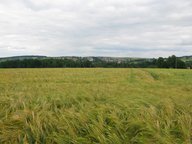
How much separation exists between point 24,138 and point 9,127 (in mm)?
576

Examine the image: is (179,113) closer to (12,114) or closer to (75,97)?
(75,97)

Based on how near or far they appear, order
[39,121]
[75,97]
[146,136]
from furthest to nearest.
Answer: [75,97] → [39,121] → [146,136]

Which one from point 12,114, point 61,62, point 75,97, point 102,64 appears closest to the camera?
point 12,114

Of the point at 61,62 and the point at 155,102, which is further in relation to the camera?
the point at 61,62

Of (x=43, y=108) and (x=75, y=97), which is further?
(x=75, y=97)

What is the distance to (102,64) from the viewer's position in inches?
3949

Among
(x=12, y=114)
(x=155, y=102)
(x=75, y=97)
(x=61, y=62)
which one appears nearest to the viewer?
(x=12, y=114)

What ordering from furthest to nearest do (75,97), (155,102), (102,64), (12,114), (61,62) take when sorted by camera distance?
(102,64) → (61,62) → (75,97) → (155,102) → (12,114)

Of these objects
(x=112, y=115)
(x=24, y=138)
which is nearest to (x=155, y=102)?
(x=112, y=115)

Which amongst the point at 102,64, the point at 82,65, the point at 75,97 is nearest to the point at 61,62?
the point at 82,65

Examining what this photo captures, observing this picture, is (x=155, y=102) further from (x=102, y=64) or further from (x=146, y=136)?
(x=102, y=64)

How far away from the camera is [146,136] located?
4344 mm

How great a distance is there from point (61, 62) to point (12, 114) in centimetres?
8951

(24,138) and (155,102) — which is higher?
(155,102)
